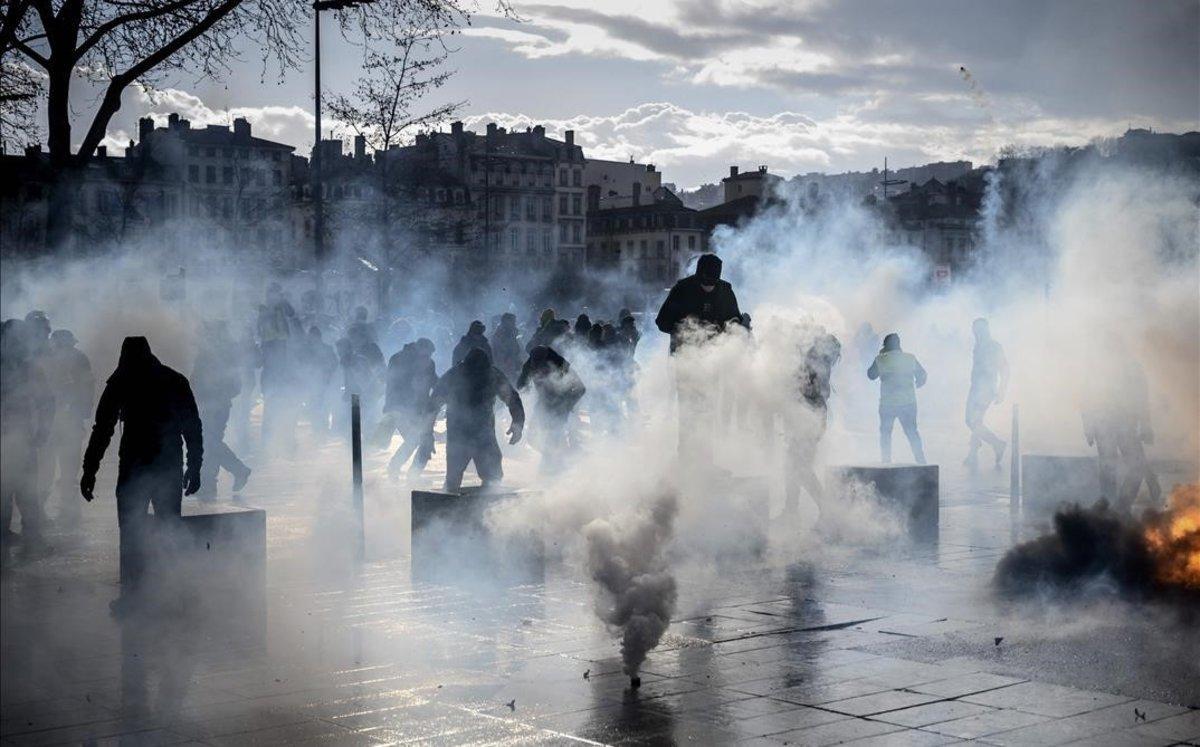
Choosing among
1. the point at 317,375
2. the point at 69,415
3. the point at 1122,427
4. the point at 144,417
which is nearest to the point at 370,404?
the point at 317,375

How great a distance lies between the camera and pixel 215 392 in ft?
58.6

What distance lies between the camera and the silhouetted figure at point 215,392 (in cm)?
1767

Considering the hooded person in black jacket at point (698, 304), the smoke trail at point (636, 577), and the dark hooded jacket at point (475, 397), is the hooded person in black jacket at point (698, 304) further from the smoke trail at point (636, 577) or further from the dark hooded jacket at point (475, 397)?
the smoke trail at point (636, 577)

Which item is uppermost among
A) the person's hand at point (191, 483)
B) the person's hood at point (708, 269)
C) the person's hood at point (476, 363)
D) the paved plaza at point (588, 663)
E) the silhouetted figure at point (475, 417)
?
the person's hood at point (708, 269)

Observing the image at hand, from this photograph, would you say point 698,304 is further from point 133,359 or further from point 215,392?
point 215,392

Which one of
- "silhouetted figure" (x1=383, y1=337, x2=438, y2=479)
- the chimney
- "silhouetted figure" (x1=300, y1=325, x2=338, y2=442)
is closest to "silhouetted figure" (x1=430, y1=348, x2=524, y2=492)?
"silhouetted figure" (x1=383, y1=337, x2=438, y2=479)

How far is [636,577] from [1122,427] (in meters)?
8.37

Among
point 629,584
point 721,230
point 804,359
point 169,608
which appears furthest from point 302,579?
point 721,230

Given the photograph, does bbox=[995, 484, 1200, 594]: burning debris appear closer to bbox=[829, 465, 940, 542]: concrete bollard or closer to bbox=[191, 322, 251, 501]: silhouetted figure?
bbox=[829, 465, 940, 542]: concrete bollard

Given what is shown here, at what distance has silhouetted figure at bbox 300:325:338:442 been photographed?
2520 centimetres

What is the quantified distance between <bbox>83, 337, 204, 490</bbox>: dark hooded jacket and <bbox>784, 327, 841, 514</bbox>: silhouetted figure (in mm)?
5871

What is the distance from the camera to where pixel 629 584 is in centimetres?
807

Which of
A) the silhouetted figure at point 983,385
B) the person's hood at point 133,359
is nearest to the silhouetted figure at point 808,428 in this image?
the person's hood at point 133,359

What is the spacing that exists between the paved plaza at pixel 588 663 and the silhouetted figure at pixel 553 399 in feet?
25.6
